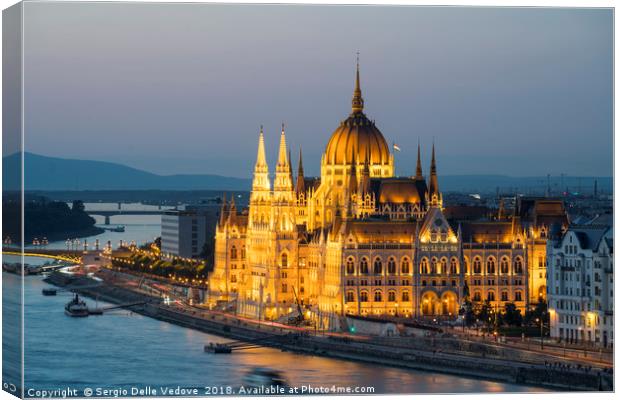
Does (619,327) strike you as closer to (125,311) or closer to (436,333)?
(436,333)

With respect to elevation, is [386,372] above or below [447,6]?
below

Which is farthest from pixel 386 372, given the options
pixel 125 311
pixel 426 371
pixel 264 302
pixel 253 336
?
pixel 125 311

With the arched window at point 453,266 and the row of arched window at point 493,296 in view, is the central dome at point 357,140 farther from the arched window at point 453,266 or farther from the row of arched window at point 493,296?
the row of arched window at point 493,296

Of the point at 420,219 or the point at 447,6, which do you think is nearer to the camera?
the point at 447,6

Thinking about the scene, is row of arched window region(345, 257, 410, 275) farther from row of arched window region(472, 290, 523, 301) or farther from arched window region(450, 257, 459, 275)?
row of arched window region(472, 290, 523, 301)

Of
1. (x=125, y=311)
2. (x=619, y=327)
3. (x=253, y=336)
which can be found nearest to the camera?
(x=619, y=327)

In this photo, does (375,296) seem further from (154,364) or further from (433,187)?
(154,364)

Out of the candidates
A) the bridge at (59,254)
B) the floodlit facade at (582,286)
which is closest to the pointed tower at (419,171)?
the floodlit facade at (582,286)
